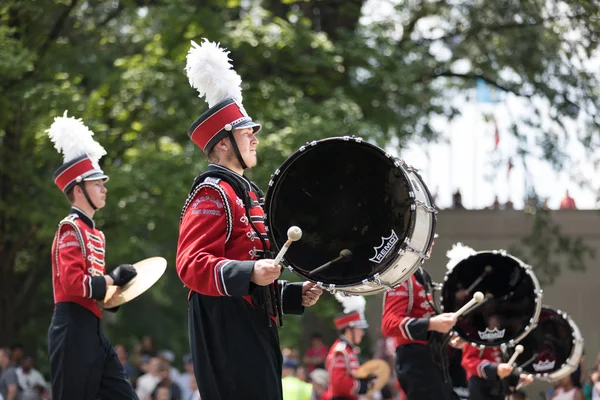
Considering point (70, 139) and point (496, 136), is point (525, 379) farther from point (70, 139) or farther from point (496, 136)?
point (496, 136)

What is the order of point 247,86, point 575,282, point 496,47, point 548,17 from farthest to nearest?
point 575,282 < point 496,47 < point 548,17 < point 247,86

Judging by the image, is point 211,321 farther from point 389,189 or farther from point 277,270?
point 389,189

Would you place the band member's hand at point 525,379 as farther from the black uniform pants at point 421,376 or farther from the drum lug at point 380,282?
the drum lug at point 380,282

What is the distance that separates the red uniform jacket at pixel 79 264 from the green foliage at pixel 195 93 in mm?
5622

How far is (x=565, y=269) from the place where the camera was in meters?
21.7

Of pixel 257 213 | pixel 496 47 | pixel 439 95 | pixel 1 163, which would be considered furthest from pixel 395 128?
pixel 257 213

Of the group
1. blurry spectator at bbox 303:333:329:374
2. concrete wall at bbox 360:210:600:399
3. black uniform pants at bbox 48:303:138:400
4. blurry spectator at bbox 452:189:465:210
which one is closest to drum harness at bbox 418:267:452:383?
black uniform pants at bbox 48:303:138:400

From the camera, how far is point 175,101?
1614cm

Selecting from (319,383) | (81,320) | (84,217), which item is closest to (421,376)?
(81,320)

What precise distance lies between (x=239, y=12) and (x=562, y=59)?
219 inches

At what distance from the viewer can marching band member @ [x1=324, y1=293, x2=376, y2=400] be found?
35.4ft

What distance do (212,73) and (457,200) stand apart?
1830 cm

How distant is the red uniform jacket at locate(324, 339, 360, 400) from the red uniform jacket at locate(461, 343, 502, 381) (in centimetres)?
216

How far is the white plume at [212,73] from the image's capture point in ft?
Result: 17.4
